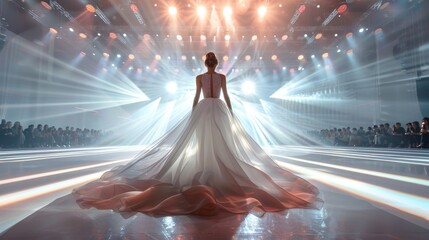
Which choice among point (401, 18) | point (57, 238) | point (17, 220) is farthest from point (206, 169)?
point (401, 18)

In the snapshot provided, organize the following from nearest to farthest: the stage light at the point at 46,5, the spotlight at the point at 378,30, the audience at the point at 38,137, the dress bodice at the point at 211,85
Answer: the dress bodice at the point at 211,85, the stage light at the point at 46,5, the audience at the point at 38,137, the spotlight at the point at 378,30

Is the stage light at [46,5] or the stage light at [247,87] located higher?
the stage light at [46,5]

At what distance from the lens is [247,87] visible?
1797 centimetres

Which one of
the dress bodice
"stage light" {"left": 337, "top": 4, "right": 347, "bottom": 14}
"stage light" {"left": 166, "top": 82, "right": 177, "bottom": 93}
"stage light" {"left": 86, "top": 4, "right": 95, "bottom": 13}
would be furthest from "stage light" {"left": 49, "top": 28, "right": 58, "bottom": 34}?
"stage light" {"left": 337, "top": 4, "right": 347, "bottom": 14}

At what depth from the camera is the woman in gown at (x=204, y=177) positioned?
1.91 metres

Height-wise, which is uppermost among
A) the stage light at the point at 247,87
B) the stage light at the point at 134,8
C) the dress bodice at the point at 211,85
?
the stage light at the point at 134,8

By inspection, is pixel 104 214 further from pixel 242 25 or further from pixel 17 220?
pixel 242 25

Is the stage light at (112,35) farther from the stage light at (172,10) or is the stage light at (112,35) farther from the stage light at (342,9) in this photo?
the stage light at (342,9)

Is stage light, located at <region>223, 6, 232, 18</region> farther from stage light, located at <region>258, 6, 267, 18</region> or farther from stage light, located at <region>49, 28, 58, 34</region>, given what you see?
stage light, located at <region>49, 28, 58, 34</region>

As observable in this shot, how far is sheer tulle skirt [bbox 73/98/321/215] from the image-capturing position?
1.91 meters

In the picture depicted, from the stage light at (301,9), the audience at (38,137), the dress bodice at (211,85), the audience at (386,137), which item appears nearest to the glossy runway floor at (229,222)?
the dress bodice at (211,85)

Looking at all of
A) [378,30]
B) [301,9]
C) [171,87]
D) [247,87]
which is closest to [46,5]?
[301,9]

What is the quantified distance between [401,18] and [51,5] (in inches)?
456

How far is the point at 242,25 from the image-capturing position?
10492 millimetres
